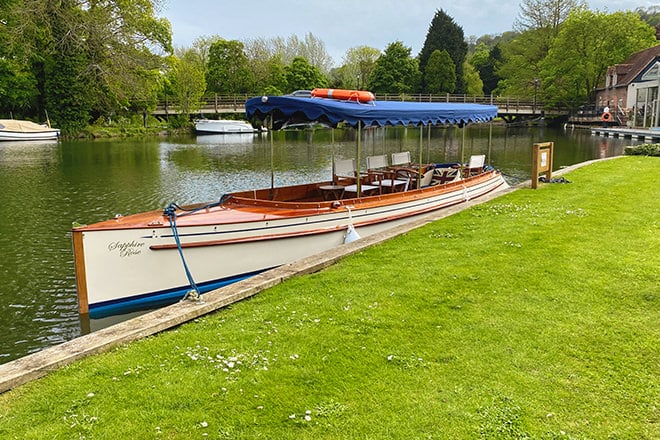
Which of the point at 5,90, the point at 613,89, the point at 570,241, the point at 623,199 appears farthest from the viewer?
the point at 613,89

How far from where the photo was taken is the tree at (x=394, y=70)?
7475 cm

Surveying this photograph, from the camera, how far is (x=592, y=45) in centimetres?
5784

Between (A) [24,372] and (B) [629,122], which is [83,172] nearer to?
(A) [24,372]

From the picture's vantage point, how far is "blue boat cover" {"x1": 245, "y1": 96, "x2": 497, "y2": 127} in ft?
30.3

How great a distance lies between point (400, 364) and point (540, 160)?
1062 cm

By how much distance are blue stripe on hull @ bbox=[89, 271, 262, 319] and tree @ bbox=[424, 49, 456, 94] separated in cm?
7312

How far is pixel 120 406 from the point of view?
3.80m

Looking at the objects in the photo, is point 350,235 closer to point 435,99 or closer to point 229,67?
point 229,67

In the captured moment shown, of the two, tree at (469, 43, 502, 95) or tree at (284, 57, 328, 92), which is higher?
tree at (469, 43, 502, 95)

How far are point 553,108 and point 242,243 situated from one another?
66641mm

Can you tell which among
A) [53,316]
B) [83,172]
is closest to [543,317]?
[53,316]

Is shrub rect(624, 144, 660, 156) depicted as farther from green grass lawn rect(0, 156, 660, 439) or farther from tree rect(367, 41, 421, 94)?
tree rect(367, 41, 421, 94)

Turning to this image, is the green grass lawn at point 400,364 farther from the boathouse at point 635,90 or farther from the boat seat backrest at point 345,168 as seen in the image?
the boathouse at point 635,90

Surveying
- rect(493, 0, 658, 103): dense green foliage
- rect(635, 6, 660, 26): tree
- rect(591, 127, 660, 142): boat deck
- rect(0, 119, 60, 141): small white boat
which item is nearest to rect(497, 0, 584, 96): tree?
rect(493, 0, 658, 103): dense green foliage
